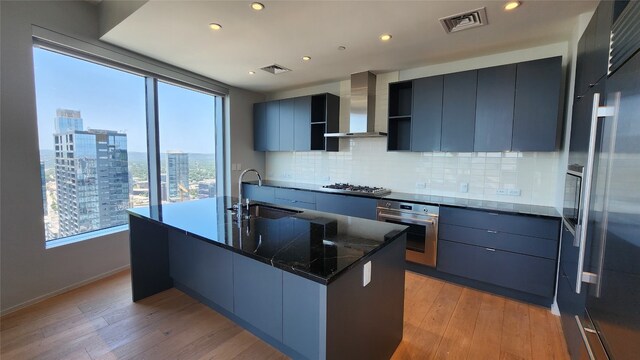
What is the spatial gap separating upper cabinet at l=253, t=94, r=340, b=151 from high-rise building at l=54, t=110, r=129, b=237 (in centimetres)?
215

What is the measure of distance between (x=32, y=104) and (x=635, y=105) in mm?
4021

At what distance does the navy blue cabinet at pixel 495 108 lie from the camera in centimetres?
266

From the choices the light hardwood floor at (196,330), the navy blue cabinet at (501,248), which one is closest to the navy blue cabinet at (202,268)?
the light hardwood floor at (196,330)

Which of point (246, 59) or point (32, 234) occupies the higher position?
point (246, 59)

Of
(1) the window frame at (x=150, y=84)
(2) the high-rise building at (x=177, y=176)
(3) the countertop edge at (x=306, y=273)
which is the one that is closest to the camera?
(3) the countertop edge at (x=306, y=273)

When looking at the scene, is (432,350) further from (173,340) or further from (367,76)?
(367,76)

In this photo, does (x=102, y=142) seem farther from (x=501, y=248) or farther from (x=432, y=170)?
(x=501, y=248)

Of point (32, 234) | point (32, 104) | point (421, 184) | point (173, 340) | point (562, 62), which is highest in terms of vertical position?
point (562, 62)

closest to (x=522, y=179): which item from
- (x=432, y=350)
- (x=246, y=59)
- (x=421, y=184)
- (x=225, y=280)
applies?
(x=421, y=184)

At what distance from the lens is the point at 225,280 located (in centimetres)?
200

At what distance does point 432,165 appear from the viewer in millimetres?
3418

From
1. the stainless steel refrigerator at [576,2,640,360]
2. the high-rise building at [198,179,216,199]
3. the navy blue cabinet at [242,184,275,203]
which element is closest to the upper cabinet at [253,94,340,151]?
the navy blue cabinet at [242,184,275,203]

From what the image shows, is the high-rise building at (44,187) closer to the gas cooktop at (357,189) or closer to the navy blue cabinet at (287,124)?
the navy blue cabinet at (287,124)

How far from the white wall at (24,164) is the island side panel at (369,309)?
2955 mm
